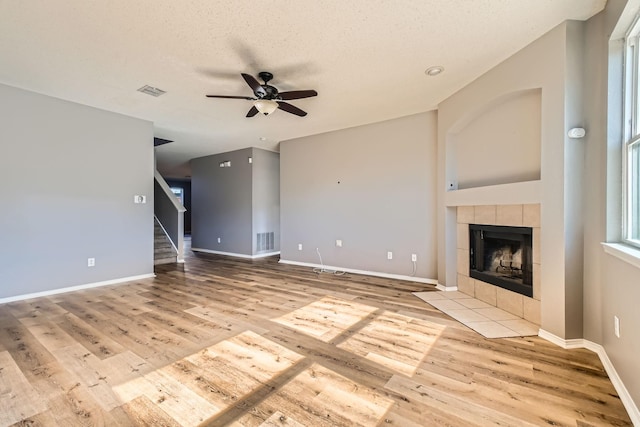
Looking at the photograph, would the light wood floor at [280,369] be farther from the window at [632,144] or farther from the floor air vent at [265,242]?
the floor air vent at [265,242]

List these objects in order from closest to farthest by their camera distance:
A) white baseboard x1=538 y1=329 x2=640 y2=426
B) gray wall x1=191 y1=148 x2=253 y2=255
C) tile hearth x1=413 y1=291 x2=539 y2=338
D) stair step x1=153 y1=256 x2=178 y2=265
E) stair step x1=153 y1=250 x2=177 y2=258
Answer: white baseboard x1=538 y1=329 x2=640 y2=426
tile hearth x1=413 y1=291 x2=539 y2=338
stair step x1=153 y1=256 x2=178 y2=265
stair step x1=153 y1=250 x2=177 y2=258
gray wall x1=191 y1=148 x2=253 y2=255

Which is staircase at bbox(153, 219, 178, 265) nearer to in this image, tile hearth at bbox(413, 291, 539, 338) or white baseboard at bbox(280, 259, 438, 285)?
white baseboard at bbox(280, 259, 438, 285)

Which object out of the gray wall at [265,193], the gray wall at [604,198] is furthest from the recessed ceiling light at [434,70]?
the gray wall at [265,193]

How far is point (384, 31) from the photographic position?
240 centimetres

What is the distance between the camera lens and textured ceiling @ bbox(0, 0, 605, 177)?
214 cm

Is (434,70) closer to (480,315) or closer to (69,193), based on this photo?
(480,315)

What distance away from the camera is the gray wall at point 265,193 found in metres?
6.76

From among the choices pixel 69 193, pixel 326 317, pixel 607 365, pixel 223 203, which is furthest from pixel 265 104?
pixel 223 203

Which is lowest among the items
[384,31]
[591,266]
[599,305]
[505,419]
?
[505,419]

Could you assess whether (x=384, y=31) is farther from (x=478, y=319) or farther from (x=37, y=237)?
(x=37, y=237)

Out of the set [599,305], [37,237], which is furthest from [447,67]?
[37,237]

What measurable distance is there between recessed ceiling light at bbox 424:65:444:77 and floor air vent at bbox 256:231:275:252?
507cm

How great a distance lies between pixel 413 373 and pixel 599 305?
1563 mm

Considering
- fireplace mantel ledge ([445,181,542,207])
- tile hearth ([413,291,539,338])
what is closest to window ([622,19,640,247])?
fireplace mantel ledge ([445,181,542,207])
